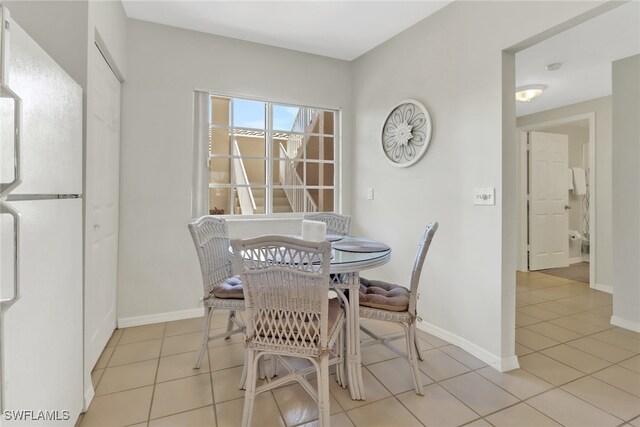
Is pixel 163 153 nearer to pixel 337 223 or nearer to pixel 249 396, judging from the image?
pixel 337 223

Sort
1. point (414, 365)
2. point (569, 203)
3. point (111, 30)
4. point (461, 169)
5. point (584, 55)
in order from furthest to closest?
1. point (569, 203)
2. point (584, 55)
3. point (461, 169)
4. point (111, 30)
5. point (414, 365)

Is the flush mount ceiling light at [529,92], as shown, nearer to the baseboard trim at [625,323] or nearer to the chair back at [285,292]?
the baseboard trim at [625,323]

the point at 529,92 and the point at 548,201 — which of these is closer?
the point at 529,92

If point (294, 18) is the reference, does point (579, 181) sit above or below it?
below

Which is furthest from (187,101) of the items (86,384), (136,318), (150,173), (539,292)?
(539,292)

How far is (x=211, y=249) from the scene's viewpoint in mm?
2281

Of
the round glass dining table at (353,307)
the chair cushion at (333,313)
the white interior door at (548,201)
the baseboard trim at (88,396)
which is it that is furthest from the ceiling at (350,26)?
the baseboard trim at (88,396)

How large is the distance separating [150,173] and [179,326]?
1.38 metres

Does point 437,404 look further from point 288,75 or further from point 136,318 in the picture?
point 288,75

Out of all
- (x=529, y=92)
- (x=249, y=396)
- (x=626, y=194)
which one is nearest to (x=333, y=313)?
(x=249, y=396)

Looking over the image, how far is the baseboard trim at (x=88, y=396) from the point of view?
1720 millimetres

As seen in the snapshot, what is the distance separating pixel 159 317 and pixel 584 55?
15.6ft

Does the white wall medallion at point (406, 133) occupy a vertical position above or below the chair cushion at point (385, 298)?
above

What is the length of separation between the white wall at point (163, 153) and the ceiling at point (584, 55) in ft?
9.33
